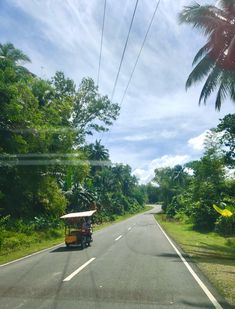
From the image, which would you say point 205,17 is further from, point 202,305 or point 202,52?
point 202,305

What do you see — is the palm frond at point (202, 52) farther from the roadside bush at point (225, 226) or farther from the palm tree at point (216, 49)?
the roadside bush at point (225, 226)

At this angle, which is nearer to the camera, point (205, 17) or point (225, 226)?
point (205, 17)

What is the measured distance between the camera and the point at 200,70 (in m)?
23.4

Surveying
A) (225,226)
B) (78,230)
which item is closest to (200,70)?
(78,230)

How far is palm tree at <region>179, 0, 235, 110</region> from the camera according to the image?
71.8ft

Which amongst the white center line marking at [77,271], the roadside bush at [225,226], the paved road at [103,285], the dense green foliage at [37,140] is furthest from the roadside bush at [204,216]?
the white center line marking at [77,271]

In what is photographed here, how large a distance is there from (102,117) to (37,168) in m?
18.8

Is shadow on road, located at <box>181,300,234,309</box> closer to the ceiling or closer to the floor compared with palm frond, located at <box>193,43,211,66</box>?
closer to the floor

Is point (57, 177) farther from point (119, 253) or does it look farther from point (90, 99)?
point (119, 253)

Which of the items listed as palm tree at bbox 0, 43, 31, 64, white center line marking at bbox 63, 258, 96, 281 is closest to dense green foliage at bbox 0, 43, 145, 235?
palm tree at bbox 0, 43, 31, 64

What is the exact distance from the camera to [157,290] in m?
9.73

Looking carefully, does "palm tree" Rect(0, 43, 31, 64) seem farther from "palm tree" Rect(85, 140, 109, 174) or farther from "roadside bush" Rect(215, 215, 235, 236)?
"palm tree" Rect(85, 140, 109, 174)

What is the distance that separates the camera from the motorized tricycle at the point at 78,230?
72.1 ft

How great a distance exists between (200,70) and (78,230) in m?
11.1
